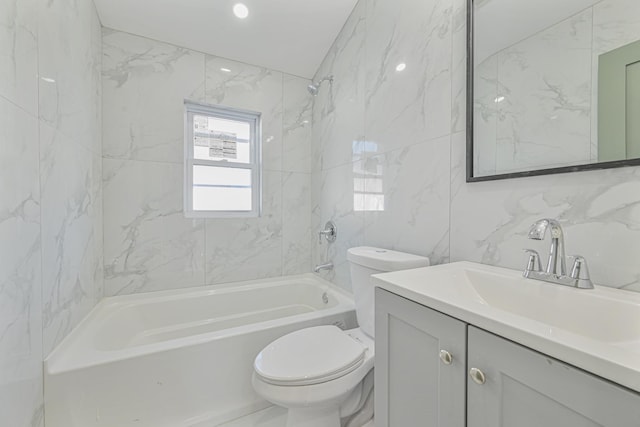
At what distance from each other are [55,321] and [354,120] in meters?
1.95

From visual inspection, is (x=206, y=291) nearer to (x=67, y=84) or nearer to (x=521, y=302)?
(x=67, y=84)

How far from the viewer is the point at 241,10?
5.71 ft

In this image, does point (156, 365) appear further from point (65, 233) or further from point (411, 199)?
point (411, 199)

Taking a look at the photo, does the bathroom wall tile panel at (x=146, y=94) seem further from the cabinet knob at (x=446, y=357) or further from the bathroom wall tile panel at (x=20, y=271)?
the cabinet knob at (x=446, y=357)

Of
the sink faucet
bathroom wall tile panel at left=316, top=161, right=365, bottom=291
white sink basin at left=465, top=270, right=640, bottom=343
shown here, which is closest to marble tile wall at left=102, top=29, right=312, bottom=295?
bathroom wall tile panel at left=316, top=161, right=365, bottom=291

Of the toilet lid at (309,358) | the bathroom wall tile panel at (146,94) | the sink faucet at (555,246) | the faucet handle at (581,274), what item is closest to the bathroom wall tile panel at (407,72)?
the sink faucet at (555,246)

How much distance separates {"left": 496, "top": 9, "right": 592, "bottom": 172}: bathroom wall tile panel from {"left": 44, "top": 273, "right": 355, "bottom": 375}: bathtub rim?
1.28 metres

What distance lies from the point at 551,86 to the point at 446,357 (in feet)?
3.08

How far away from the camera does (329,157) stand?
2117mm

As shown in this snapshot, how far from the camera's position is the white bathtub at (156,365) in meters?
1.08

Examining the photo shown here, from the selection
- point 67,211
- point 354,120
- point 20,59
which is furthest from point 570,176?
point 67,211

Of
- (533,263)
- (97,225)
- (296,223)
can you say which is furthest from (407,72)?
(97,225)

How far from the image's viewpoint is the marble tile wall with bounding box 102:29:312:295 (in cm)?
178

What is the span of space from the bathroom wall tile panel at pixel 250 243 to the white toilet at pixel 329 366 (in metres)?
1.02
